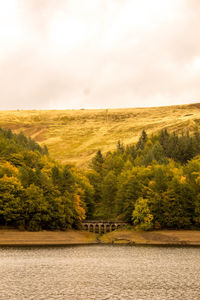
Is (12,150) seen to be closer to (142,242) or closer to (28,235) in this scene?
(28,235)

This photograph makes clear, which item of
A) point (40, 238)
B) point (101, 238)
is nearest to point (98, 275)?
point (40, 238)

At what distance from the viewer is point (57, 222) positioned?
432 ft

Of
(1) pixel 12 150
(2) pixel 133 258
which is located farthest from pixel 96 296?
(1) pixel 12 150

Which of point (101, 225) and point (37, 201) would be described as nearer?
point (37, 201)

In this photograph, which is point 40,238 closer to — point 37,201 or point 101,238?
point 37,201

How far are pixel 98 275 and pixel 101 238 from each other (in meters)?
75.1

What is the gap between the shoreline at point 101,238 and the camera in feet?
384

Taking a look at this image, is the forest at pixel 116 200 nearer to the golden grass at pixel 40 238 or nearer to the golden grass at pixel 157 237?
the golden grass at pixel 157 237

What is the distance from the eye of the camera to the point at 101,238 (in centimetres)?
13800

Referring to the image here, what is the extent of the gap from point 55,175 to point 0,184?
23261 millimetres

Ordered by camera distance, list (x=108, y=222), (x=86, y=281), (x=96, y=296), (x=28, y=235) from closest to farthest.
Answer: (x=96, y=296) < (x=86, y=281) < (x=28, y=235) < (x=108, y=222)

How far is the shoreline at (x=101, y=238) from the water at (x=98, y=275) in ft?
75.6

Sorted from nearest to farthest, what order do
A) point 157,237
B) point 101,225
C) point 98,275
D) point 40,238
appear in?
point 98,275 → point 40,238 → point 157,237 → point 101,225

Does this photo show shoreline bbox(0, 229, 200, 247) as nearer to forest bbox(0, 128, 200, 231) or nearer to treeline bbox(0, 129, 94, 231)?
forest bbox(0, 128, 200, 231)
